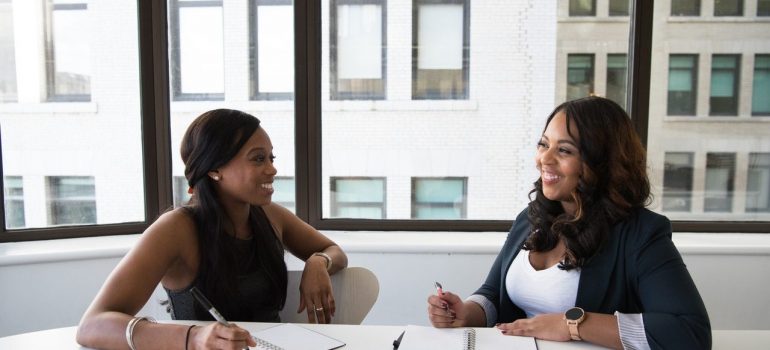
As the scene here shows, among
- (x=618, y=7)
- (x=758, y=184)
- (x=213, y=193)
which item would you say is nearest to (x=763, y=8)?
(x=618, y=7)

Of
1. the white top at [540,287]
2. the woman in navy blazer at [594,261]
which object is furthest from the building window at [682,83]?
the white top at [540,287]

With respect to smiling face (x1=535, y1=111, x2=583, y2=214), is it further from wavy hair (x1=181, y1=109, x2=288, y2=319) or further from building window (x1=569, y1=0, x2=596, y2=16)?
building window (x1=569, y1=0, x2=596, y2=16)

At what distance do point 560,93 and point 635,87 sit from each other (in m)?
0.40

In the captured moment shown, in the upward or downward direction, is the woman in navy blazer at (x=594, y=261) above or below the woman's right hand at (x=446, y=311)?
above

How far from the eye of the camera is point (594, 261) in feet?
4.91

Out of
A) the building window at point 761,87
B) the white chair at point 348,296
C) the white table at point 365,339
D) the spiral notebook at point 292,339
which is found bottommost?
the white chair at point 348,296

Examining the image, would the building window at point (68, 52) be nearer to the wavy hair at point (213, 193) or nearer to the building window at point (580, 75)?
the wavy hair at point (213, 193)

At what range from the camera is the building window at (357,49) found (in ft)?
10.3

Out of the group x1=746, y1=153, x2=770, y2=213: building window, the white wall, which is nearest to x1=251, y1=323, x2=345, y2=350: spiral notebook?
the white wall

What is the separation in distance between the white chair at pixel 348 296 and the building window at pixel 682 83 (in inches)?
86.0

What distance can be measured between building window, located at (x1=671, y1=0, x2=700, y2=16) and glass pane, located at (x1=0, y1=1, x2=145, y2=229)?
288 centimetres

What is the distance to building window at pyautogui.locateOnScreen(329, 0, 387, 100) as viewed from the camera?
10.3 feet

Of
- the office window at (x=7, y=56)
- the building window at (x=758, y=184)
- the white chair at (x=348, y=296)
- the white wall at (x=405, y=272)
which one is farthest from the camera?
the building window at (x=758, y=184)

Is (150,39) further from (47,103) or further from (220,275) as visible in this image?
(220,275)
